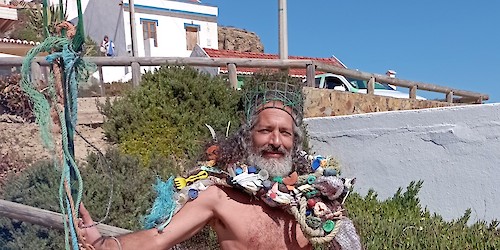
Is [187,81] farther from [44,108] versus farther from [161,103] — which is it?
[44,108]

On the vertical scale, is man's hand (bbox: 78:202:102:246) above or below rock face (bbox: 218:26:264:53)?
below

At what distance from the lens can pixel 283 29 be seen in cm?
941

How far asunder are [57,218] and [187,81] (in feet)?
16.1

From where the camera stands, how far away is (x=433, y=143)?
18.5 feet

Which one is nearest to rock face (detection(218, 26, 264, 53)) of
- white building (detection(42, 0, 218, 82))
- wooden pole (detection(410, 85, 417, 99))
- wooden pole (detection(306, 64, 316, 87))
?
white building (detection(42, 0, 218, 82))

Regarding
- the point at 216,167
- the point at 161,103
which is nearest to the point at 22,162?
the point at 161,103

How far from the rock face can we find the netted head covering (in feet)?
95.7

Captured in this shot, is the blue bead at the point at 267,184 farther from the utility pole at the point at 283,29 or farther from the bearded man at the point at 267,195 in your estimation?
the utility pole at the point at 283,29

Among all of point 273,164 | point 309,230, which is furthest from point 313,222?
point 273,164

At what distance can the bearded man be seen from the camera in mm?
1882

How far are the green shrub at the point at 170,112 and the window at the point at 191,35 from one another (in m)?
17.7

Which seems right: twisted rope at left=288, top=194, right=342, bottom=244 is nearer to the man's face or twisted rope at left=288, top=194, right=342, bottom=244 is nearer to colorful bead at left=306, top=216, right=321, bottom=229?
colorful bead at left=306, top=216, right=321, bottom=229

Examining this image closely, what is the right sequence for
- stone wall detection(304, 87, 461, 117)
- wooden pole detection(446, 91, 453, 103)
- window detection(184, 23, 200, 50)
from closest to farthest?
stone wall detection(304, 87, 461, 117) < wooden pole detection(446, 91, 453, 103) < window detection(184, 23, 200, 50)

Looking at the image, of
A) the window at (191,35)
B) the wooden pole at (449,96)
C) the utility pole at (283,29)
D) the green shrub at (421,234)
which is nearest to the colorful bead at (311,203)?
the green shrub at (421,234)
